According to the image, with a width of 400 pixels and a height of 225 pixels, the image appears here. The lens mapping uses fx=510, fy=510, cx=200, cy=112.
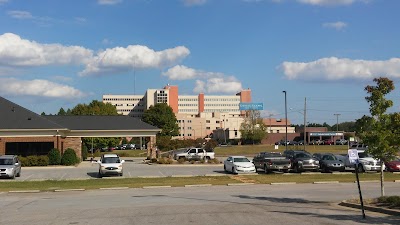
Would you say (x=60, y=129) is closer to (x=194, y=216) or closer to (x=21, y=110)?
(x=21, y=110)

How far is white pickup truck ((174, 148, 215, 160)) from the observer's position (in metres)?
53.6

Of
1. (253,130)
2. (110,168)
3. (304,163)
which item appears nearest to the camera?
(110,168)

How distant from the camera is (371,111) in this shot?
19.0 metres

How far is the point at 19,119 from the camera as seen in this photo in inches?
1994

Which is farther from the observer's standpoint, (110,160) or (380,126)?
(110,160)

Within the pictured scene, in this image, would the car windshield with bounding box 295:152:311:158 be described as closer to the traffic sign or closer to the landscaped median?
the landscaped median

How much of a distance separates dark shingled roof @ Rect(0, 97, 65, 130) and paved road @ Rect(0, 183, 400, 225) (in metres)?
24.7

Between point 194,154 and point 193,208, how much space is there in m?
36.1

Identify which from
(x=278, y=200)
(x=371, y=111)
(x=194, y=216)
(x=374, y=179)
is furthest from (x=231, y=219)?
(x=374, y=179)

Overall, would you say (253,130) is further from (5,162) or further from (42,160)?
(5,162)

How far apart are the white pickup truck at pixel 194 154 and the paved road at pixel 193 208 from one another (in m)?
27.5

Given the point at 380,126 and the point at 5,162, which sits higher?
the point at 380,126

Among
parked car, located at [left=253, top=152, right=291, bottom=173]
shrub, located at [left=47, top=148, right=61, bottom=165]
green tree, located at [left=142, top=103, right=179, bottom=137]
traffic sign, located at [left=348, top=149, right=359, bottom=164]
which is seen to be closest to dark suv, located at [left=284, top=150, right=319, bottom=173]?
parked car, located at [left=253, top=152, right=291, bottom=173]

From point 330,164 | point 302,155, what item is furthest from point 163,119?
point 330,164
